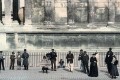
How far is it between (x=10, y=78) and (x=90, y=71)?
480cm

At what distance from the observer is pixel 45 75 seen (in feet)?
98.7

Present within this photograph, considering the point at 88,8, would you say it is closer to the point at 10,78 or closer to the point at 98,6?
the point at 98,6

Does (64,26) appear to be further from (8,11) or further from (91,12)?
(8,11)

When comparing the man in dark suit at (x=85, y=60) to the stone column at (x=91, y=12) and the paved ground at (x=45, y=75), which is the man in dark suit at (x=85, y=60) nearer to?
the paved ground at (x=45, y=75)

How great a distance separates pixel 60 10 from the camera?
3681 cm

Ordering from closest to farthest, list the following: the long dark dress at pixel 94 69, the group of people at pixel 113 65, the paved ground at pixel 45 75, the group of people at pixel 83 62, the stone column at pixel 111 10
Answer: the paved ground at pixel 45 75 → the group of people at pixel 113 65 → the group of people at pixel 83 62 → the long dark dress at pixel 94 69 → the stone column at pixel 111 10

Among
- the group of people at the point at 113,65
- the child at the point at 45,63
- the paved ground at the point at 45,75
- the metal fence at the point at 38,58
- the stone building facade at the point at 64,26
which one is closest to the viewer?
the paved ground at the point at 45,75

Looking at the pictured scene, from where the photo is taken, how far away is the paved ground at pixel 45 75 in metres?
29.1

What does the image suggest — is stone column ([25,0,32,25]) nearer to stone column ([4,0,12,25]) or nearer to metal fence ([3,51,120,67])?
stone column ([4,0,12,25])

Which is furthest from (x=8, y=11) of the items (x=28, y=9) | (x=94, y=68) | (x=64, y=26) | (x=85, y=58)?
(x=94, y=68)

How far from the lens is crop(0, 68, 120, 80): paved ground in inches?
1145

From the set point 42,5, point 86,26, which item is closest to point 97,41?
point 86,26

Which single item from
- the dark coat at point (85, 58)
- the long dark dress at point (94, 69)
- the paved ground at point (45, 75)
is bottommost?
the paved ground at point (45, 75)

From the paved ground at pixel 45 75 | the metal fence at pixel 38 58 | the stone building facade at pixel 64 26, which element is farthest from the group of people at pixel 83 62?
the stone building facade at pixel 64 26
